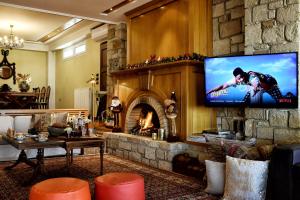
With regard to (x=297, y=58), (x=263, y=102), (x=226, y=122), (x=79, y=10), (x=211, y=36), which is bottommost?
(x=226, y=122)

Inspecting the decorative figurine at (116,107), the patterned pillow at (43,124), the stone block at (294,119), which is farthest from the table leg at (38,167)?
the stone block at (294,119)

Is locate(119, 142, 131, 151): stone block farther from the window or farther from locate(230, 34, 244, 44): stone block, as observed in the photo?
the window

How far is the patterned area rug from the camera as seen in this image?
3578 mm

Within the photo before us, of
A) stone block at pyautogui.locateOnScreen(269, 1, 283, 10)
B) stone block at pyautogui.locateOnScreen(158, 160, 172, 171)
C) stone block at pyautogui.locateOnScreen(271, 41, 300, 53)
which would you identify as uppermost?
stone block at pyautogui.locateOnScreen(269, 1, 283, 10)

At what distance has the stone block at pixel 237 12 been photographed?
191 inches

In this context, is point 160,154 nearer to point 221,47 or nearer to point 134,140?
point 134,140

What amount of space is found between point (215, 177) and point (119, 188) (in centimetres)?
125

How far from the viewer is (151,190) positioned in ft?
12.3

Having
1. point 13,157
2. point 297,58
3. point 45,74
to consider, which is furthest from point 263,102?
point 45,74

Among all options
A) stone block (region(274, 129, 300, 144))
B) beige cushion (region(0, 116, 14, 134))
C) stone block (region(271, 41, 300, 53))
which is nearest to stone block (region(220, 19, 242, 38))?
stone block (region(271, 41, 300, 53))

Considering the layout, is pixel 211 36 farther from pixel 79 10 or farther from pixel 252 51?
pixel 79 10

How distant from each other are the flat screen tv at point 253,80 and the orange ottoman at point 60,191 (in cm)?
255

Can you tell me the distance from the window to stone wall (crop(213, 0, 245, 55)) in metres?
6.58

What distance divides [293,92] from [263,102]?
405mm
